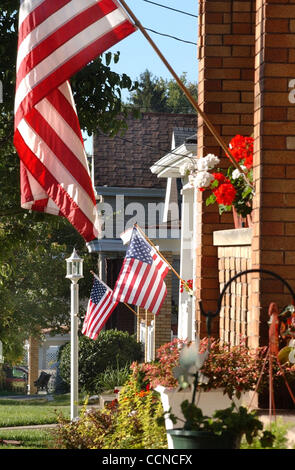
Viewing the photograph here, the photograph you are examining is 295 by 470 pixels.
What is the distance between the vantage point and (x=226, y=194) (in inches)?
301

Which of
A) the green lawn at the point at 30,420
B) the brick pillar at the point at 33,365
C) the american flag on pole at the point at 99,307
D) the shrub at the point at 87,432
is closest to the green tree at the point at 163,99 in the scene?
the brick pillar at the point at 33,365

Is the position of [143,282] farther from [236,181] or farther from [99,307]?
[236,181]

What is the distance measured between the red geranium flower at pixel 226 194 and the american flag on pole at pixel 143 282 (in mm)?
Answer: 8451

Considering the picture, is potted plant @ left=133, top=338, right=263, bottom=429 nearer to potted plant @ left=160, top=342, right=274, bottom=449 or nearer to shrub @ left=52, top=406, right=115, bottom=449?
potted plant @ left=160, top=342, right=274, bottom=449

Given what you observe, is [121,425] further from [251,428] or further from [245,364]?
[251,428]

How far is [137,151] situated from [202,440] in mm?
26828

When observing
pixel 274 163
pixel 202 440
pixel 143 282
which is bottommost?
pixel 202 440

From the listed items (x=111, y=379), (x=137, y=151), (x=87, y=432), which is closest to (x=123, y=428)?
(x=87, y=432)

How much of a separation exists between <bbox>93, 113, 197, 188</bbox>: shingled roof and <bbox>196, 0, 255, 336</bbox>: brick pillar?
72.3 ft

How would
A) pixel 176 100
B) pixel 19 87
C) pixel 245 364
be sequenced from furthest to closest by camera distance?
pixel 176 100 → pixel 19 87 → pixel 245 364

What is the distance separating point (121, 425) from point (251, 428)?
347 centimetres

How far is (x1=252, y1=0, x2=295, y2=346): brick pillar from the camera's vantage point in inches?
257

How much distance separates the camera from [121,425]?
26.7ft

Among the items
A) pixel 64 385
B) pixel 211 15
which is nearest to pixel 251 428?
pixel 211 15
